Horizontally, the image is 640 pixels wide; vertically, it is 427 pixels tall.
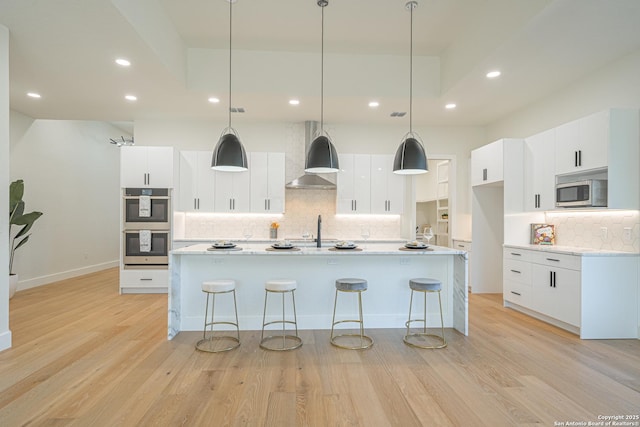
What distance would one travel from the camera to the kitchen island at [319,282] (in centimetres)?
381

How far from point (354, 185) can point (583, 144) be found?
322cm

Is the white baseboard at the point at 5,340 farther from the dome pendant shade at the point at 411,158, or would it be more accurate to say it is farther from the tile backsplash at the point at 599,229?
the tile backsplash at the point at 599,229

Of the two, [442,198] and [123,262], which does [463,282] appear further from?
[123,262]

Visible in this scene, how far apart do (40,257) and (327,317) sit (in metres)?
5.56

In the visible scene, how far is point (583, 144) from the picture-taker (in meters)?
3.92

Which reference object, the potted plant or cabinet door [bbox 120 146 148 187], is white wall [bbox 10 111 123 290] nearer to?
the potted plant

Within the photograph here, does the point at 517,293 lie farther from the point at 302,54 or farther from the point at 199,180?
the point at 199,180

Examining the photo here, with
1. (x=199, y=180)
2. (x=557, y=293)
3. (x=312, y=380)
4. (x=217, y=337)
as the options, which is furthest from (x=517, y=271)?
(x=199, y=180)

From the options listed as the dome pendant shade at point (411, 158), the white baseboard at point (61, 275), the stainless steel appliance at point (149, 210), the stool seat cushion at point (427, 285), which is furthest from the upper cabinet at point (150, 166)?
the stool seat cushion at point (427, 285)

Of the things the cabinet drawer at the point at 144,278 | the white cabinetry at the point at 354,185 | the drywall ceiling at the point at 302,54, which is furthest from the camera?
the white cabinetry at the point at 354,185

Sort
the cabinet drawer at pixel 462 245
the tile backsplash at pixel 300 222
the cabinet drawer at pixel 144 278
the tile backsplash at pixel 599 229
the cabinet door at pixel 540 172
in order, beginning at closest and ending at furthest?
1. the tile backsplash at pixel 599 229
2. the cabinet door at pixel 540 172
3. the cabinet drawer at pixel 144 278
4. the cabinet drawer at pixel 462 245
5. the tile backsplash at pixel 300 222

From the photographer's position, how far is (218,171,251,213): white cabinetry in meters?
6.00

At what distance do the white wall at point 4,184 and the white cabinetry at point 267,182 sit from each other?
3.26 meters

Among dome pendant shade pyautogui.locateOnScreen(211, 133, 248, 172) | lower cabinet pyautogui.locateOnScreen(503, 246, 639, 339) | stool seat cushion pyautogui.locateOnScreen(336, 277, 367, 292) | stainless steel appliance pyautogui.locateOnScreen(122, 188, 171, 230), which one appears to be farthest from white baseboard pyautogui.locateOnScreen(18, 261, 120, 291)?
lower cabinet pyautogui.locateOnScreen(503, 246, 639, 339)
